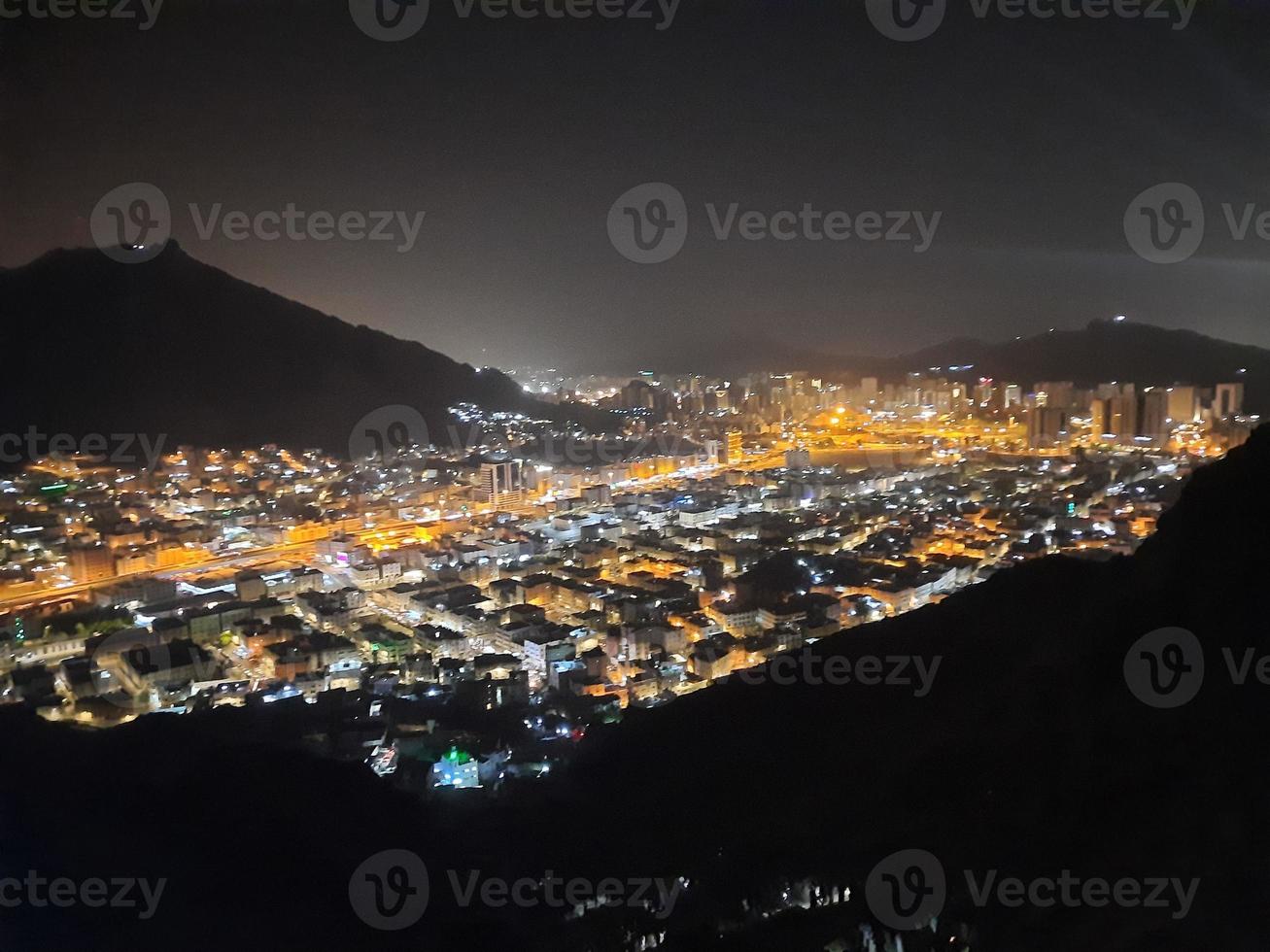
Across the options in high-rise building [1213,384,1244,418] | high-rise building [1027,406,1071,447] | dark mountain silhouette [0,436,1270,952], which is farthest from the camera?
high-rise building [1027,406,1071,447]

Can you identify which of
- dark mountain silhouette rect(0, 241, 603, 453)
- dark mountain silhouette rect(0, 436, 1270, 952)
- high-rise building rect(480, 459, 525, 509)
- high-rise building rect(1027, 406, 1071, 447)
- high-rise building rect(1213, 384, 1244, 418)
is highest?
dark mountain silhouette rect(0, 241, 603, 453)

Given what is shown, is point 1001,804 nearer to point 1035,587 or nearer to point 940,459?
point 1035,587

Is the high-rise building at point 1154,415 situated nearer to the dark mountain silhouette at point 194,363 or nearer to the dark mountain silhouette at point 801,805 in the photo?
the dark mountain silhouette at point 801,805

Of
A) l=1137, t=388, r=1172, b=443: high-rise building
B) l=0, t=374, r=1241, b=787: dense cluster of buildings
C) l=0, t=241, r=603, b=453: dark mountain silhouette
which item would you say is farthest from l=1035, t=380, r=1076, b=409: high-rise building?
l=0, t=241, r=603, b=453: dark mountain silhouette

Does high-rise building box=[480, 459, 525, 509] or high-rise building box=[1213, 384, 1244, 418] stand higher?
high-rise building box=[1213, 384, 1244, 418]

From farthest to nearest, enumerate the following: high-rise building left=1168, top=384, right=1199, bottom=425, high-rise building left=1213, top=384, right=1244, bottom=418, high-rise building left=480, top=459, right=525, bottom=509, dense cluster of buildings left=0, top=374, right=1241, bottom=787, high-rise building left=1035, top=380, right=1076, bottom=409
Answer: high-rise building left=1035, top=380, right=1076, bottom=409
high-rise building left=480, top=459, right=525, bottom=509
high-rise building left=1168, top=384, right=1199, bottom=425
high-rise building left=1213, top=384, right=1244, bottom=418
dense cluster of buildings left=0, top=374, right=1241, bottom=787

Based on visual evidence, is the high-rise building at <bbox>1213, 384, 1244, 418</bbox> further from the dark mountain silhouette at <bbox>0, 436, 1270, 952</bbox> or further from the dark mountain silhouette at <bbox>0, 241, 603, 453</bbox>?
the dark mountain silhouette at <bbox>0, 241, 603, 453</bbox>

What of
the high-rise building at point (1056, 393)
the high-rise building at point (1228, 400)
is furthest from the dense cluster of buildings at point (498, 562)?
the high-rise building at point (1056, 393)
